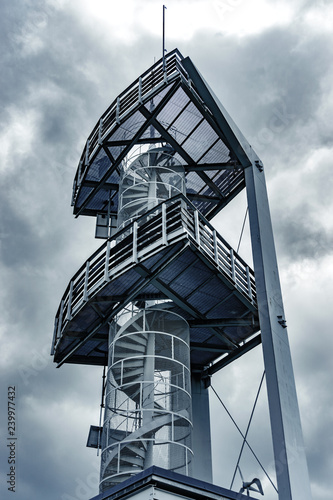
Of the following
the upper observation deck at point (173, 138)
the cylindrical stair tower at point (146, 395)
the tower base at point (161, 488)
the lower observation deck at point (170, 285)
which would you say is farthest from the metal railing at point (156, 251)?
the tower base at point (161, 488)

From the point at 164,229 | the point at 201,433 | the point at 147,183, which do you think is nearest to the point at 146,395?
the point at 201,433

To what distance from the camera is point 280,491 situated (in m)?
14.2

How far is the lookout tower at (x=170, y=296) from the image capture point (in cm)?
1600

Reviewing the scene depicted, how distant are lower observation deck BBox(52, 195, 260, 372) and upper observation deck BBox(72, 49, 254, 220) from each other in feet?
13.3

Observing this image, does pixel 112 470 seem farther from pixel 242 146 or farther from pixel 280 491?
pixel 242 146

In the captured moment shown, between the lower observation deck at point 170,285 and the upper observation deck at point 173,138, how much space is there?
407 centimetres

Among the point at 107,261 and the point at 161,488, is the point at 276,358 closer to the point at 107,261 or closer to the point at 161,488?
the point at 107,261

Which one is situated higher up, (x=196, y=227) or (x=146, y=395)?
(x=196, y=227)

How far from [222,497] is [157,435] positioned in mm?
4279

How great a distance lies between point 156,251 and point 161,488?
6803 millimetres

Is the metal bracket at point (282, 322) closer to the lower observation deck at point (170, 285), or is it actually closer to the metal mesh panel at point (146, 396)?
the lower observation deck at point (170, 285)

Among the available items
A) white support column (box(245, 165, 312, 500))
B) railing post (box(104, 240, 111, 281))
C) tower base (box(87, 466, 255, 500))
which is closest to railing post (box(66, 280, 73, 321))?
railing post (box(104, 240, 111, 281))

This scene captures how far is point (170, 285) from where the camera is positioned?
18.1m

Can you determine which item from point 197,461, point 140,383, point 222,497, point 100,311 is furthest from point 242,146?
point 222,497
